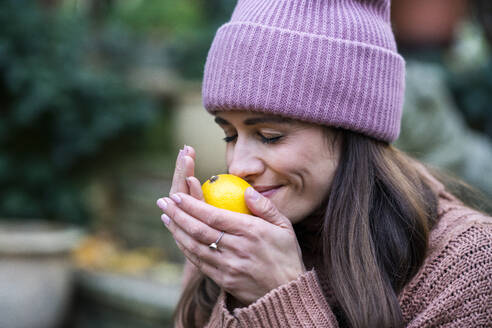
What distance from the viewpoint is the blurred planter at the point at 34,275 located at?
164 inches

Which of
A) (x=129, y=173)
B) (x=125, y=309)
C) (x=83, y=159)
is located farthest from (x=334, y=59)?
(x=129, y=173)

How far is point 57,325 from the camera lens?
452 centimetres

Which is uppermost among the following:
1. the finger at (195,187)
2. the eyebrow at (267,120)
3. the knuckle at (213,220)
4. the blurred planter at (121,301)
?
the eyebrow at (267,120)

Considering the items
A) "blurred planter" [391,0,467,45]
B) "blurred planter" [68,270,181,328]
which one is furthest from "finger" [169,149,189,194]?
"blurred planter" [391,0,467,45]

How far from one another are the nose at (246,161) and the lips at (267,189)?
6cm

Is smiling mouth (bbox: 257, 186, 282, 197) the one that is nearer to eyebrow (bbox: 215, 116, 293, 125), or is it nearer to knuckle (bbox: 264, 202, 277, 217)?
knuckle (bbox: 264, 202, 277, 217)

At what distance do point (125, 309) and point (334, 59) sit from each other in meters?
3.29

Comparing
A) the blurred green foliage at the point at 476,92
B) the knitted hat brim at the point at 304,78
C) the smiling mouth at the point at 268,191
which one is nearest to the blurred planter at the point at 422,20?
the blurred green foliage at the point at 476,92

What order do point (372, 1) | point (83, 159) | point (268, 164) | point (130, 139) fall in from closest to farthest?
point (268, 164) < point (372, 1) < point (83, 159) < point (130, 139)

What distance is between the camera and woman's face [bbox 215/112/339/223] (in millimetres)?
1871

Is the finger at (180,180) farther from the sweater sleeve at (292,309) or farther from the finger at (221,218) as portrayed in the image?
the sweater sleeve at (292,309)

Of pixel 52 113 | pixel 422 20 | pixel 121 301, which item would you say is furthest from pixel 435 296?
pixel 422 20

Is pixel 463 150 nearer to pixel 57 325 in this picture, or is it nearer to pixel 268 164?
pixel 268 164

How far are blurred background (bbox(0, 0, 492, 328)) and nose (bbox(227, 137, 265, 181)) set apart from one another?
2459 millimetres
